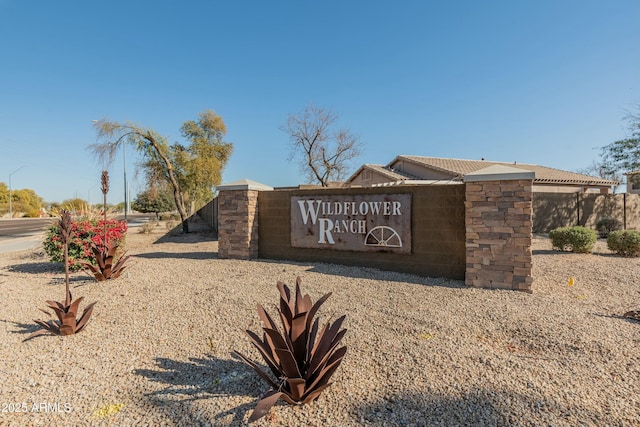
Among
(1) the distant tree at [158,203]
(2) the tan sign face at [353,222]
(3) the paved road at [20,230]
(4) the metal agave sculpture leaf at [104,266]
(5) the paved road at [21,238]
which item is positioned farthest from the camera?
(1) the distant tree at [158,203]

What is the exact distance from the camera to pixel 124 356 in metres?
3.13

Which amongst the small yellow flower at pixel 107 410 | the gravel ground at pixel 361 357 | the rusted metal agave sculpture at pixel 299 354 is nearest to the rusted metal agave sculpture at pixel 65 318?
the gravel ground at pixel 361 357

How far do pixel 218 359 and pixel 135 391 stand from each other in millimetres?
697

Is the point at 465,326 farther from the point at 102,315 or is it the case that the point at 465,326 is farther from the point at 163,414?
the point at 102,315

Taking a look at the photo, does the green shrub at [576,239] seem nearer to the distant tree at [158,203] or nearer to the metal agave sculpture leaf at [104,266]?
the metal agave sculpture leaf at [104,266]

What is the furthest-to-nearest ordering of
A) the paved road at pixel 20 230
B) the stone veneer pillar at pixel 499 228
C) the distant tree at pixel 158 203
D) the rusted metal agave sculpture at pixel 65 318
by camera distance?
the distant tree at pixel 158 203, the paved road at pixel 20 230, the stone veneer pillar at pixel 499 228, the rusted metal agave sculpture at pixel 65 318

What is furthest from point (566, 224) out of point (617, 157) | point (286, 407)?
point (286, 407)

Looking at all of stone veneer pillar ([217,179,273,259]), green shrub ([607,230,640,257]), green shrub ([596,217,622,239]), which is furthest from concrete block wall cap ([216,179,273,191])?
green shrub ([596,217,622,239])

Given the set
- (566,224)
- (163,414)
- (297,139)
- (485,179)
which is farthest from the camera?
(297,139)

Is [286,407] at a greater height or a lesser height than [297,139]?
lesser

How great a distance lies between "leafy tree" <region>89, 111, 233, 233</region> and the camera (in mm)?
15125

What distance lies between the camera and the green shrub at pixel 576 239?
8211 mm

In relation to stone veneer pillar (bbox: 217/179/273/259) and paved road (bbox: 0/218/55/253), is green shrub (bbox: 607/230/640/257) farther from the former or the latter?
paved road (bbox: 0/218/55/253)

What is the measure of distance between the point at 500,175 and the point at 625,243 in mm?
5530
